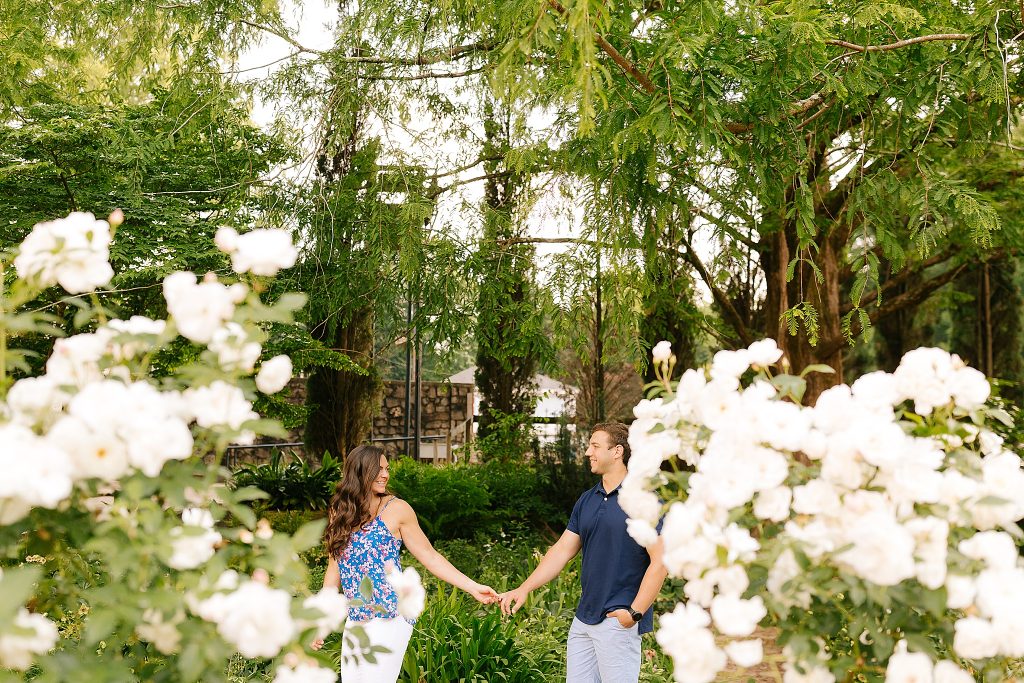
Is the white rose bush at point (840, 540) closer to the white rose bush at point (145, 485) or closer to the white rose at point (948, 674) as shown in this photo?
the white rose at point (948, 674)

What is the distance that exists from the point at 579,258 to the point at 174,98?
138 inches

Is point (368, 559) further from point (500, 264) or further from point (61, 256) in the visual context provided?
point (500, 264)

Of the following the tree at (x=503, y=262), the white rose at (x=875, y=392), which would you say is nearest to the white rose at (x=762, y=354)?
the white rose at (x=875, y=392)

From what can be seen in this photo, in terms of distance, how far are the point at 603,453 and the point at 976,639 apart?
6.99 feet

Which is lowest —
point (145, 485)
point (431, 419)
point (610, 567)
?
point (431, 419)

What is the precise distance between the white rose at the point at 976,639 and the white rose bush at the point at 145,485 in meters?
1.06

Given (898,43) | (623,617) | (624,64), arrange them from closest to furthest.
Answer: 1. (623,617)
2. (624,64)
3. (898,43)

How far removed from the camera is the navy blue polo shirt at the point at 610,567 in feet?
10.9

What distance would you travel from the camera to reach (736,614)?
1417 mm

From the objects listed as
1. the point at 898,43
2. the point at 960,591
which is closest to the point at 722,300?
the point at 898,43

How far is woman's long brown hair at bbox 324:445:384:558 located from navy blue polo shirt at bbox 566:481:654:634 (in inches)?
37.1

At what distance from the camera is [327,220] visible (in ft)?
22.9

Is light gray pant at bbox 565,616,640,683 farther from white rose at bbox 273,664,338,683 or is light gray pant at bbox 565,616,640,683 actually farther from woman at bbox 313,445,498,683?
white rose at bbox 273,664,338,683

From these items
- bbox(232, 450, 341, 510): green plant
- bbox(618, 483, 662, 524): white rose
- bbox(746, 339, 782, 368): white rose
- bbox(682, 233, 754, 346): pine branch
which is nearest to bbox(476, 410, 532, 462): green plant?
bbox(232, 450, 341, 510): green plant
